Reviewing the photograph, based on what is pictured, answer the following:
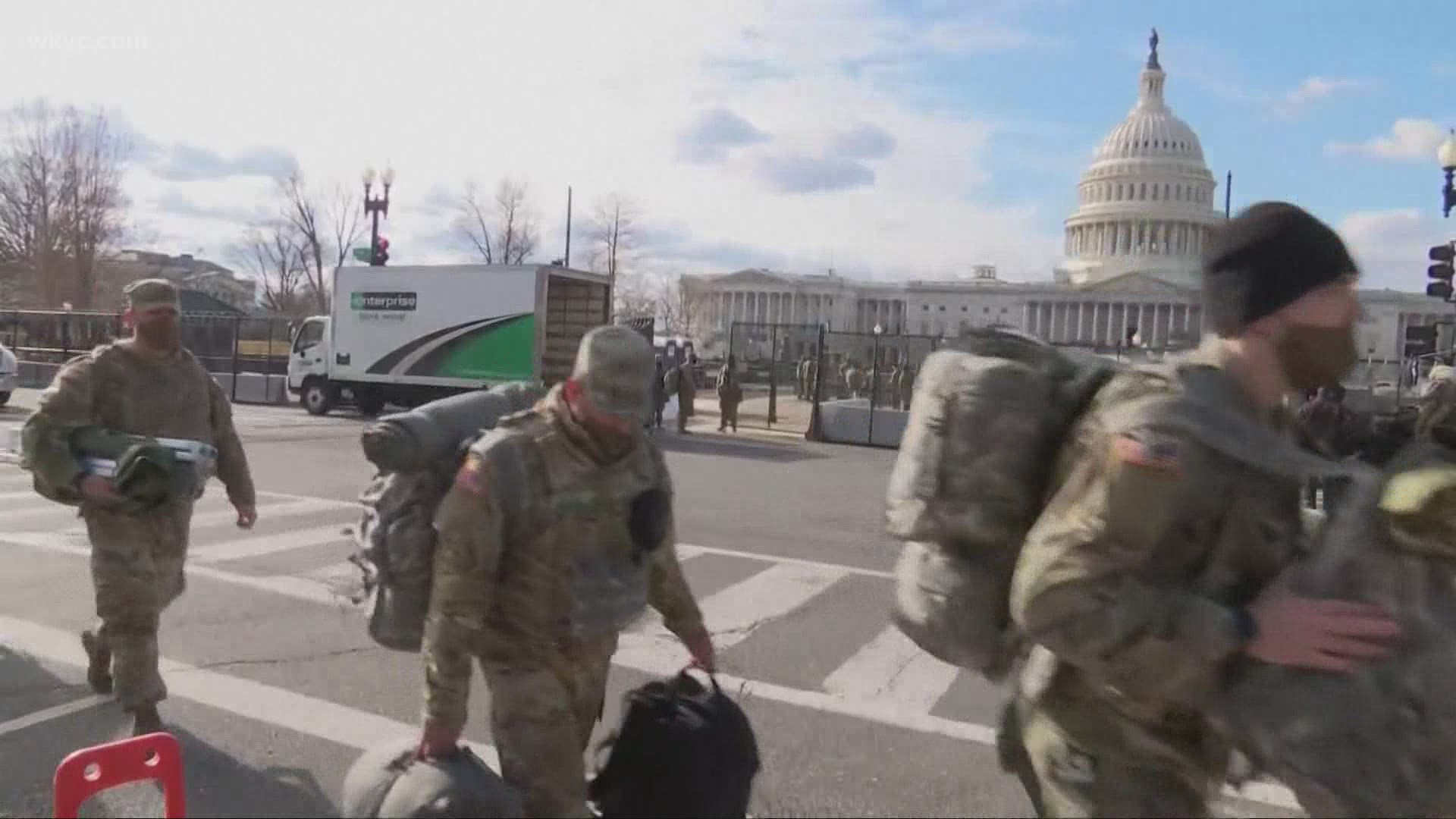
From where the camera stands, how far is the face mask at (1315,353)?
7.24ft

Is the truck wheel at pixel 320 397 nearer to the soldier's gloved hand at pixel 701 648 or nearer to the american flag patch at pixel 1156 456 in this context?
the soldier's gloved hand at pixel 701 648

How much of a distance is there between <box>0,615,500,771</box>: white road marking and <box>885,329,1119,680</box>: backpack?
2.68 meters

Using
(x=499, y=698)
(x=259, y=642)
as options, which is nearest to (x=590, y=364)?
(x=499, y=698)

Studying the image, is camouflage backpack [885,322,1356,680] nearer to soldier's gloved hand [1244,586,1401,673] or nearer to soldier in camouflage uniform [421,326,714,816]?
soldier's gloved hand [1244,586,1401,673]

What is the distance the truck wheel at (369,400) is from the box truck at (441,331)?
0.9 inches

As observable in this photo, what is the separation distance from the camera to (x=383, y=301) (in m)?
23.1

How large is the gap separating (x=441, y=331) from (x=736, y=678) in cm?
1730

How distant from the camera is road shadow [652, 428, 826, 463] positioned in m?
19.0

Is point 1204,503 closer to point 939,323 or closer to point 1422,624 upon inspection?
point 1422,624

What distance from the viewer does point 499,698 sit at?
3156 mm

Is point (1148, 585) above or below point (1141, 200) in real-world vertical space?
below

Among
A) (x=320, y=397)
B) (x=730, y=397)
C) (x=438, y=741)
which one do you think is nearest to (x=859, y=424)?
(x=730, y=397)

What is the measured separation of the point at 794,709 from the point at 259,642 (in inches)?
121

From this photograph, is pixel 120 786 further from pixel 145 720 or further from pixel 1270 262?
pixel 1270 262
